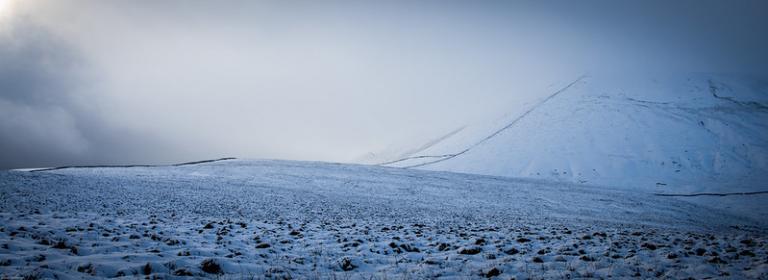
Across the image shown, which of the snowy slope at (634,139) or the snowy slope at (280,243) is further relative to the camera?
Answer: the snowy slope at (634,139)

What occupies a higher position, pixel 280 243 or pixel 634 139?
pixel 634 139

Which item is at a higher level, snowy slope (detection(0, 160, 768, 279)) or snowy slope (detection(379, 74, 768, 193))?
snowy slope (detection(379, 74, 768, 193))

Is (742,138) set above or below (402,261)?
above

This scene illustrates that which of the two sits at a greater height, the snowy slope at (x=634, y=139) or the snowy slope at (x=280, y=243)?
the snowy slope at (x=634, y=139)

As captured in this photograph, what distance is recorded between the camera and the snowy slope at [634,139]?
5584 cm

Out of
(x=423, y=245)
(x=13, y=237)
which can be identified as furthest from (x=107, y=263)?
(x=423, y=245)

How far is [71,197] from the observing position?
54.0 ft

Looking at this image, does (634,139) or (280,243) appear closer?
(280,243)

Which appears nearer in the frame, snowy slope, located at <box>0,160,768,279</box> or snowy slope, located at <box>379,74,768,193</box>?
snowy slope, located at <box>0,160,768,279</box>

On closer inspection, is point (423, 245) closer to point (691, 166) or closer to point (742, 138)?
point (691, 166)

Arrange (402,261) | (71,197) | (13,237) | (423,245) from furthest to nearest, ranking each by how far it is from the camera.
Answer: (71,197), (423,245), (402,261), (13,237)

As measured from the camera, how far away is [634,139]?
67.8m

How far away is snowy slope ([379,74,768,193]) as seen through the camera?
5584cm

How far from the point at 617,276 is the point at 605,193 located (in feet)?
120
